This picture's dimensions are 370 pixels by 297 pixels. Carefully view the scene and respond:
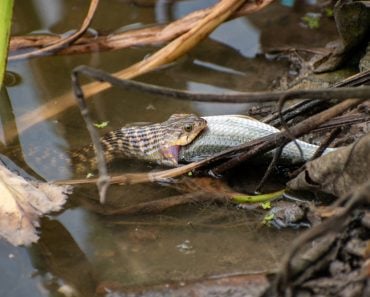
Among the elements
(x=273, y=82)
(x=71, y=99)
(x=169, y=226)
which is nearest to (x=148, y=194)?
(x=169, y=226)

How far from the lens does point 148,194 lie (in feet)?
13.5

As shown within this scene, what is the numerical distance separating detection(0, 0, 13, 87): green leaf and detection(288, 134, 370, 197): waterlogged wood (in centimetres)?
206

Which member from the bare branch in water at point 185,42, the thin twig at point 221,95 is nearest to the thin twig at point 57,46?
the bare branch in water at point 185,42

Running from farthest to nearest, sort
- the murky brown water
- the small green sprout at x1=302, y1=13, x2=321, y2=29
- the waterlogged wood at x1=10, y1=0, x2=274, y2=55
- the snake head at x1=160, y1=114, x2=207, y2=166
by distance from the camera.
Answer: the small green sprout at x1=302, y1=13, x2=321, y2=29, the waterlogged wood at x1=10, y1=0, x2=274, y2=55, the snake head at x1=160, y1=114, x2=207, y2=166, the murky brown water

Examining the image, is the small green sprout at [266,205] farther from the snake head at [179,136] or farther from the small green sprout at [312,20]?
the small green sprout at [312,20]

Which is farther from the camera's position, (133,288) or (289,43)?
(289,43)

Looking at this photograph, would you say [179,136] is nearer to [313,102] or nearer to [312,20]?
[313,102]

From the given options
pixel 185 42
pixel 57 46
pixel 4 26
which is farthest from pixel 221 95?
pixel 57 46

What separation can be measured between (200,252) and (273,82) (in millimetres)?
2249

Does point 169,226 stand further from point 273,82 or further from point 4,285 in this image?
point 273,82

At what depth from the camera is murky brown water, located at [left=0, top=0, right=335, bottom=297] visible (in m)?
3.46

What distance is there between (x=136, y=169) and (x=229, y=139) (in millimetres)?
697

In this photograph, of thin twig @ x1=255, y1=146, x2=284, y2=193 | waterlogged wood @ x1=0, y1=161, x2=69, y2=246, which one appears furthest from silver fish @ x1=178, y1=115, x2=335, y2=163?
waterlogged wood @ x1=0, y1=161, x2=69, y2=246

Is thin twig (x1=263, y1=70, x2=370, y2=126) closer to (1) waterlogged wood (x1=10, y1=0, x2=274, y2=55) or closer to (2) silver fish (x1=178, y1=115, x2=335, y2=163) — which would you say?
(2) silver fish (x1=178, y1=115, x2=335, y2=163)
